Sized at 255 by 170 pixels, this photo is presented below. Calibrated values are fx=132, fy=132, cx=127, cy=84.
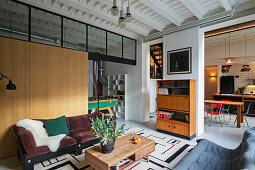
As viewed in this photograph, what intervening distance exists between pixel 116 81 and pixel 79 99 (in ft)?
9.37

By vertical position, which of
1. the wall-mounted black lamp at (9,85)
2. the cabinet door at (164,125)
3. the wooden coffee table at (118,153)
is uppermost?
the wall-mounted black lamp at (9,85)

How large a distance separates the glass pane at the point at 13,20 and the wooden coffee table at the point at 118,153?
132 inches

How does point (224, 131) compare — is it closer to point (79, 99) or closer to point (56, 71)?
point (79, 99)

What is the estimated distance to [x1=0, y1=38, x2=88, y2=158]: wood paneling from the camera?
309cm

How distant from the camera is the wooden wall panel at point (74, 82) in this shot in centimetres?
402

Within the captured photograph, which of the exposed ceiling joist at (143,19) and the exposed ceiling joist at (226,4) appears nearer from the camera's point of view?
the exposed ceiling joist at (226,4)

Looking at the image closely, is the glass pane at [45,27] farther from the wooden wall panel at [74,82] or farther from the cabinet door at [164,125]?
the cabinet door at [164,125]

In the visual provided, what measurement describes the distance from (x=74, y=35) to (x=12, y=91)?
2.30m

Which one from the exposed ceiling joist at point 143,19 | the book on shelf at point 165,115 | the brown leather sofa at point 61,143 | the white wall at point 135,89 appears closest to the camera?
the brown leather sofa at point 61,143

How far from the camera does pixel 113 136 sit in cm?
230

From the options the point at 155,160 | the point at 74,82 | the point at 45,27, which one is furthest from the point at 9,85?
the point at 155,160

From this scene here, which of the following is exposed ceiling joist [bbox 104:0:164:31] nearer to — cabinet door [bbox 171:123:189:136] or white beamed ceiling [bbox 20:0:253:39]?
white beamed ceiling [bbox 20:0:253:39]

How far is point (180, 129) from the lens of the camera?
4.10m

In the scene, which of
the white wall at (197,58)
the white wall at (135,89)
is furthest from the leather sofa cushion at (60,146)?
the white wall at (197,58)
